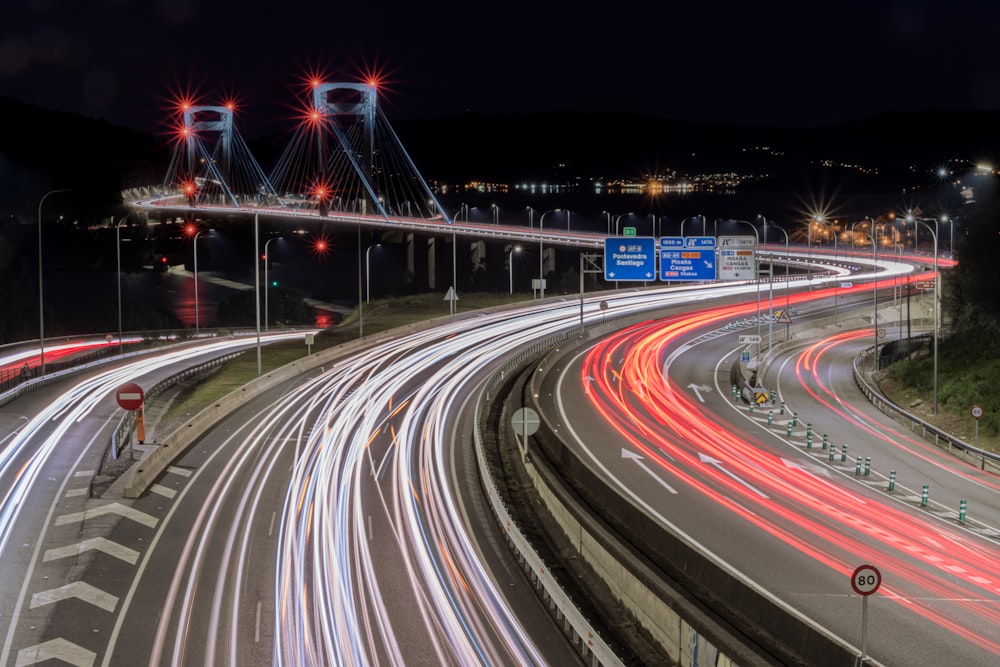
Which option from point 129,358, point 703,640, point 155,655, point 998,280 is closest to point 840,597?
point 703,640

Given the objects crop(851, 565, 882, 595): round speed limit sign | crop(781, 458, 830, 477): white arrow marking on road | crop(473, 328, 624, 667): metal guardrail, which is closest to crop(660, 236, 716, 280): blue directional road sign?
crop(781, 458, 830, 477): white arrow marking on road

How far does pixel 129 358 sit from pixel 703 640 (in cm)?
5416

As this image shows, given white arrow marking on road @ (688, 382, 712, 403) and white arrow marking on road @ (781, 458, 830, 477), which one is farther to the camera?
white arrow marking on road @ (688, 382, 712, 403)

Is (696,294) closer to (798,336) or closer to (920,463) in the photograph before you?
(798,336)

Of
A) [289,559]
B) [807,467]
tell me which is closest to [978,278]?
[807,467]

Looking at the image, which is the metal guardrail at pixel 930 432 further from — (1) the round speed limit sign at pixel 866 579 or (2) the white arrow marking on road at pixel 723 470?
(1) the round speed limit sign at pixel 866 579

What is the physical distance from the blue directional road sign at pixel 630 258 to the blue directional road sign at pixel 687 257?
3.58 feet

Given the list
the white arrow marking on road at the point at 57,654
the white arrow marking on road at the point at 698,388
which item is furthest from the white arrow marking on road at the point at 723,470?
the white arrow marking on road at the point at 57,654

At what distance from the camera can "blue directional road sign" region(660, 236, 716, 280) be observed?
52188 millimetres

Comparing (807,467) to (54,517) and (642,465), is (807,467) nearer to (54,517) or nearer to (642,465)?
(642,465)

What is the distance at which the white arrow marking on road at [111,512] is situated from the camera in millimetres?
25219

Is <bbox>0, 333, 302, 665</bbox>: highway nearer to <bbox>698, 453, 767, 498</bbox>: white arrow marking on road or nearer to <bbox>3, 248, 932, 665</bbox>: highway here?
<bbox>3, 248, 932, 665</bbox>: highway

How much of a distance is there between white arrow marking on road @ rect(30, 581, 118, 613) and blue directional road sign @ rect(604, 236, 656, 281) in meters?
38.1

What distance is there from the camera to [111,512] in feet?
85.0
